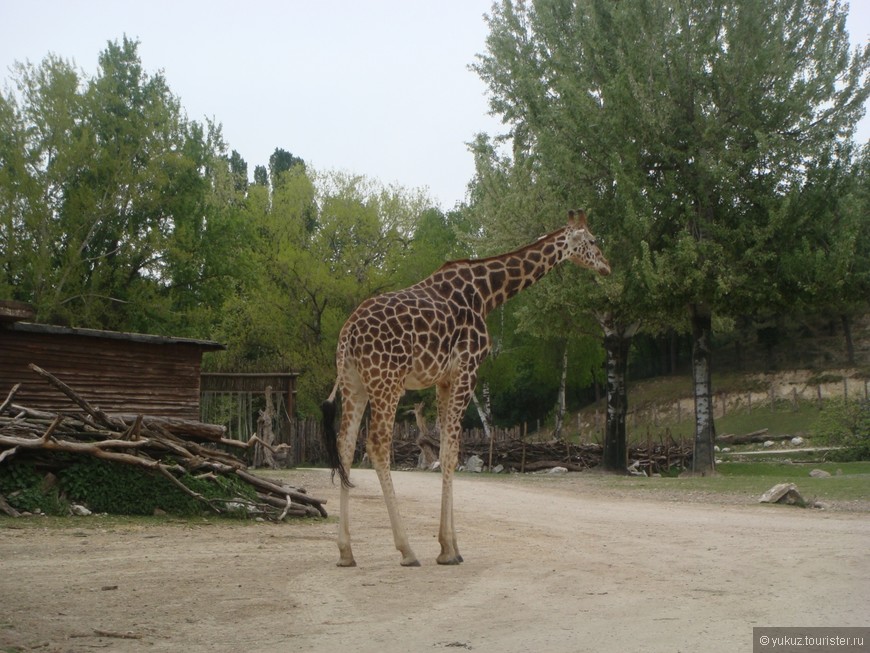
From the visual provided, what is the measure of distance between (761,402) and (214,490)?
45.4 m

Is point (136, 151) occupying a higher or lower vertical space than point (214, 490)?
higher

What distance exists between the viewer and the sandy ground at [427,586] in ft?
20.7

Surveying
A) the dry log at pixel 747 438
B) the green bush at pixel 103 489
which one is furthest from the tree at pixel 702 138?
the dry log at pixel 747 438

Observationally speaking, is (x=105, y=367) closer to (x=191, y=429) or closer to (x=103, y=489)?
(x=191, y=429)

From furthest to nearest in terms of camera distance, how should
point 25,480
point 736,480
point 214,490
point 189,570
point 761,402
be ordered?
point 761,402
point 736,480
point 214,490
point 25,480
point 189,570

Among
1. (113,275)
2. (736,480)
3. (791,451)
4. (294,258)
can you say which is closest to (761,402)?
(791,451)

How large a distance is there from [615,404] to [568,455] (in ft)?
10.3

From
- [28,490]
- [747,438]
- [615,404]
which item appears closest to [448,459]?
[28,490]

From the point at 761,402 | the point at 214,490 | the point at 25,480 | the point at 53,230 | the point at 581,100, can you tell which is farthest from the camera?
the point at 761,402

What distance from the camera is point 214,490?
1399 centimetres

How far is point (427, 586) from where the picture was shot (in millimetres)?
8344

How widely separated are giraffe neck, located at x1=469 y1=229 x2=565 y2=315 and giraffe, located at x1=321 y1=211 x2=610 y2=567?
4cm

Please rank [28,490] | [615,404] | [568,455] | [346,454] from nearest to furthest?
1. [346,454]
2. [28,490]
3. [615,404]
4. [568,455]

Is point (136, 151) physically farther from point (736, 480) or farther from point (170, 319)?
point (736, 480)
